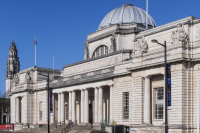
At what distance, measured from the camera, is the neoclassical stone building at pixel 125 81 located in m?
36.1

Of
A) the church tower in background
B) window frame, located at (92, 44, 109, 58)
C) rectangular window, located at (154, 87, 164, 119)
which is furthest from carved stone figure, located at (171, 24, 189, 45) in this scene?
the church tower in background

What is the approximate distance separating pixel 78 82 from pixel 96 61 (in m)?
4.90

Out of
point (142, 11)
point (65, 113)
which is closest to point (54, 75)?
point (65, 113)

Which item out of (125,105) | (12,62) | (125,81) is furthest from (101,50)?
(12,62)

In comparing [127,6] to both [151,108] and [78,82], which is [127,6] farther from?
[151,108]

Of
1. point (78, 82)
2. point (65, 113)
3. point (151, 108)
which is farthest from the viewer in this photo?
point (65, 113)

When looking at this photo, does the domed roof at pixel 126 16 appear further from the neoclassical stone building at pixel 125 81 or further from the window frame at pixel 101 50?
the window frame at pixel 101 50

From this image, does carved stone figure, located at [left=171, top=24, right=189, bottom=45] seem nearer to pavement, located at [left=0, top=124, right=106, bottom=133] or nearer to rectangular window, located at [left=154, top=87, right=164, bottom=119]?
rectangular window, located at [left=154, top=87, right=164, bottom=119]

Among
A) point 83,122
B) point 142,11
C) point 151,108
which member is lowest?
point 83,122

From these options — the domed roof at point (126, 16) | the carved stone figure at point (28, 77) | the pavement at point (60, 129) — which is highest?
the domed roof at point (126, 16)

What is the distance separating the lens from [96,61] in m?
56.6

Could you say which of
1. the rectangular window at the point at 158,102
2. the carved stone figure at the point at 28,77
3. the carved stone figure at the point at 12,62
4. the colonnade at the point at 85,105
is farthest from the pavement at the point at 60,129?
the carved stone figure at the point at 12,62

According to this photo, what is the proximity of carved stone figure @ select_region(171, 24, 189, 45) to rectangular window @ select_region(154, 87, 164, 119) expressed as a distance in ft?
21.0

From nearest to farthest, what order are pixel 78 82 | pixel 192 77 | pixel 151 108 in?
1. pixel 192 77
2. pixel 151 108
3. pixel 78 82
